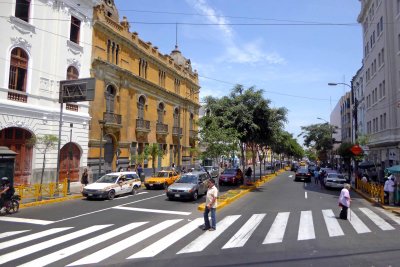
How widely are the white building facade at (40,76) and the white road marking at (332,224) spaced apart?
58.6 ft

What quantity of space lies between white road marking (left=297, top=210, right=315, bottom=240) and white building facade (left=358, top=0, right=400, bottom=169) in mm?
16398

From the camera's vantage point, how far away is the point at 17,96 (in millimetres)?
22484

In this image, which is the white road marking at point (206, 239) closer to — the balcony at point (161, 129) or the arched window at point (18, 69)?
the arched window at point (18, 69)

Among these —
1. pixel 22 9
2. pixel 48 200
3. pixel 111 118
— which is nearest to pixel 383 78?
pixel 111 118

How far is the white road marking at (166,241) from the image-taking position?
8.83 m

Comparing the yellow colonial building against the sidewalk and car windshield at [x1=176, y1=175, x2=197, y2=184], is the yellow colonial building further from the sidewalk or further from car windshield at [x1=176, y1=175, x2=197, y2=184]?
car windshield at [x1=176, y1=175, x2=197, y2=184]

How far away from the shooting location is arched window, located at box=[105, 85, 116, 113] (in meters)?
32.5

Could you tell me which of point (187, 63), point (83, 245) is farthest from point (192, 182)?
point (187, 63)

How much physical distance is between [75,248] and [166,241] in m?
2.48

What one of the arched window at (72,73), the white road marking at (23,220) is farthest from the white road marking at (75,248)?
the arched window at (72,73)

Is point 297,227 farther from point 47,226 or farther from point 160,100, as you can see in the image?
point 160,100

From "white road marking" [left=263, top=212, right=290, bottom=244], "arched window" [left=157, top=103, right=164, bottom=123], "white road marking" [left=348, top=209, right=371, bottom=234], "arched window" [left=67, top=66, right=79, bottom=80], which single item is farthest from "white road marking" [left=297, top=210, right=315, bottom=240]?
"arched window" [left=157, top=103, right=164, bottom=123]

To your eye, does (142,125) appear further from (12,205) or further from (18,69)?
(12,205)

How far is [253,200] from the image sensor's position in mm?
20641
